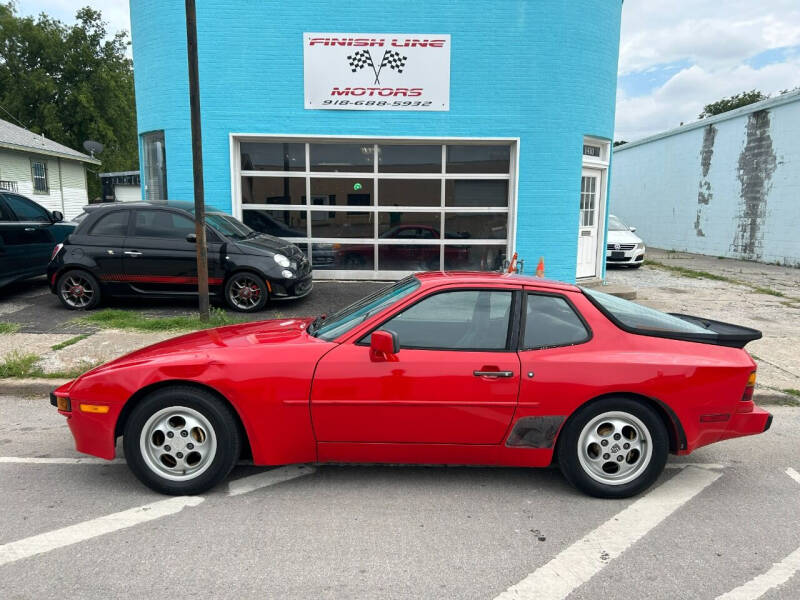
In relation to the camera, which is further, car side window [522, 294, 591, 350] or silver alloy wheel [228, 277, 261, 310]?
silver alloy wheel [228, 277, 261, 310]

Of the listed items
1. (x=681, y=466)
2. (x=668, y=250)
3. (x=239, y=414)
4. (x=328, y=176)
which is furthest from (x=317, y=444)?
(x=668, y=250)

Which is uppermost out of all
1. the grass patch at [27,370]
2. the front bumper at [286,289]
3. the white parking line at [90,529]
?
the front bumper at [286,289]

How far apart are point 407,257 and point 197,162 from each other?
495cm

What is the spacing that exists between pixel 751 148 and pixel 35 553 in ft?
68.1

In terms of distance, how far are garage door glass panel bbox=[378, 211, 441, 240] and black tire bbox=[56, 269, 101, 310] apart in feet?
16.8

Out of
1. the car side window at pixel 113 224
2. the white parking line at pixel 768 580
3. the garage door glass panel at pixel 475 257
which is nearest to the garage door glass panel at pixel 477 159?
the garage door glass panel at pixel 475 257

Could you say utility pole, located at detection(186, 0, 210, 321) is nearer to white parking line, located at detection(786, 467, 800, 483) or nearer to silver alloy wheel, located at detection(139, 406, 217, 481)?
silver alloy wheel, located at detection(139, 406, 217, 481)

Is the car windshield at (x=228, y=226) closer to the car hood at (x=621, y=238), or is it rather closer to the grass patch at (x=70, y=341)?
the grass patch at (x=70, y=341)

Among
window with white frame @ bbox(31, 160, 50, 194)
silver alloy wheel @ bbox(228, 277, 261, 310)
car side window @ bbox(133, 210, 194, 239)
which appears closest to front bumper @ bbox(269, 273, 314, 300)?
silver alloy wheel @ bbox(228, 277, 261, 310)

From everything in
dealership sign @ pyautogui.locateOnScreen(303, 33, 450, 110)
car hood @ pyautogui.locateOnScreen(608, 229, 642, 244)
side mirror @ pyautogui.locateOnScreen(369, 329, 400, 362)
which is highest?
dealership sign @ pyautogui.locateOnScreen(303, 33, 450, 110)

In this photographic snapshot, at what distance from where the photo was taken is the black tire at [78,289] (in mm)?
8305

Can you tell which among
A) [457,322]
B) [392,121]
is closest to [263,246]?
[392,121]

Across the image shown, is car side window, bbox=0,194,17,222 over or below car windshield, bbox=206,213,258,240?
over

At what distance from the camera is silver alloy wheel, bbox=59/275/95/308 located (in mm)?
8328
